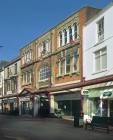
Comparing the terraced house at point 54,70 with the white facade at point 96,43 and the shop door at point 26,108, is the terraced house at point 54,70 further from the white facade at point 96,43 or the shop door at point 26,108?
the white facade at point 96,43

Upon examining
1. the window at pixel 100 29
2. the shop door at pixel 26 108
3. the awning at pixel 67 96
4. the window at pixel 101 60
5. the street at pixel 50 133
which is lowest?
the street at pixel 50 133

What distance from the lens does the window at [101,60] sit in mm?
36656

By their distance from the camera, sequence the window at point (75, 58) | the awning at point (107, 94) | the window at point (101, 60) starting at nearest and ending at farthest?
the awning at point (107, 94) < the window at point (101, 60) < the window at point (75, 58)

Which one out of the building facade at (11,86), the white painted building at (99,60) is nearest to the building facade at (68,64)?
the white painted building at (99,60)

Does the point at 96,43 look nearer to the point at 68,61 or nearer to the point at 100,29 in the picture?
the point at 100,29

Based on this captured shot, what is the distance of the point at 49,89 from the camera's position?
51562mm

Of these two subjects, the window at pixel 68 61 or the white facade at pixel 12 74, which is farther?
the white facade at pixel 12 74

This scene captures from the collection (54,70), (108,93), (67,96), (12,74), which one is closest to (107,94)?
(108,93)

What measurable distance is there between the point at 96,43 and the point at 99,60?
1615 millimetres

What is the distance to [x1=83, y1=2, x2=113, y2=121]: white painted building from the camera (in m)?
35.4

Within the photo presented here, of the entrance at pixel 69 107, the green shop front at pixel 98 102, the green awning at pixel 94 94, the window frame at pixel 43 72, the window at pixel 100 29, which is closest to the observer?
the green shop front at pixel 98 102

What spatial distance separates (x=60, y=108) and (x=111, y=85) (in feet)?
51.9

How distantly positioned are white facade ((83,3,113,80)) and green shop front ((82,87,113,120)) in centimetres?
144

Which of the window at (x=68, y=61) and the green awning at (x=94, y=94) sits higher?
the window at (x=68, y=61)
